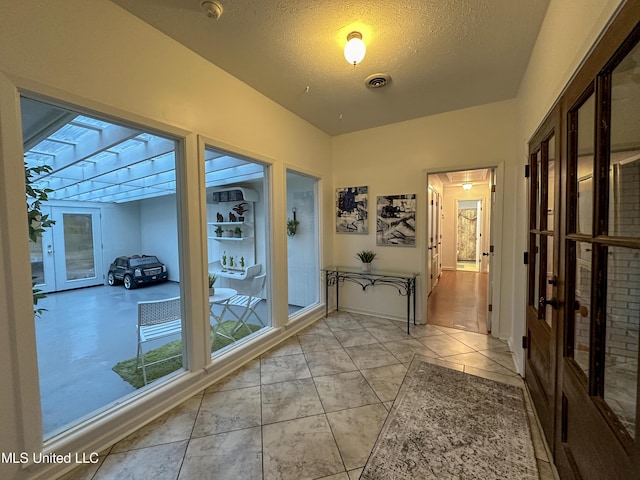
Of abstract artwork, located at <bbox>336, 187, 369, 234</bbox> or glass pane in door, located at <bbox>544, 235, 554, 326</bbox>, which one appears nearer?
glass pane in door, located at <bbox>544, 235, 554, 326</bbox>

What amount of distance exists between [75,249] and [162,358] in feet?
4.99

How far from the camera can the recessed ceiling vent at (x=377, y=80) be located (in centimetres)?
247

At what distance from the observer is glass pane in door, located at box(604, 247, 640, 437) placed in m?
0.79

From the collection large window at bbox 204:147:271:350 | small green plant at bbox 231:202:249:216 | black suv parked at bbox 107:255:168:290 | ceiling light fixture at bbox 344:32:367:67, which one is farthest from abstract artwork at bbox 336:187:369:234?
black suv parked at bbox 107:255:168:290

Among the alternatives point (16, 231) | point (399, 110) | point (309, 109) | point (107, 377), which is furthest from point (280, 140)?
point (107, 377)

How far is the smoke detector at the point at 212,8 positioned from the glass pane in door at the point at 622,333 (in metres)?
2.42

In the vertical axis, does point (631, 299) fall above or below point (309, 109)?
below

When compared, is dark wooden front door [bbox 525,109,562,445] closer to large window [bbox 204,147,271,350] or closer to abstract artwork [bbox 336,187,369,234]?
abstract artwork [bbox 336,187,369,234]

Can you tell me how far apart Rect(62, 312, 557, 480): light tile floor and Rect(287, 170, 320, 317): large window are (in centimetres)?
93

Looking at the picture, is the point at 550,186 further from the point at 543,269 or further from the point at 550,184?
the point at 543,269

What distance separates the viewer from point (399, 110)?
3248mm

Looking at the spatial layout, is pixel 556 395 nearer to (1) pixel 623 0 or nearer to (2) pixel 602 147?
(2) pixel 602 147

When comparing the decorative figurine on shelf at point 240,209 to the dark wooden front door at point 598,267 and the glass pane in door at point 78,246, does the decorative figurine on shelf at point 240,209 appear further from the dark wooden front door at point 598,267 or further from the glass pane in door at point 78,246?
the dark wooden front door at point 598,267

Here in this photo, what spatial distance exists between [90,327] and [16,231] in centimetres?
271
